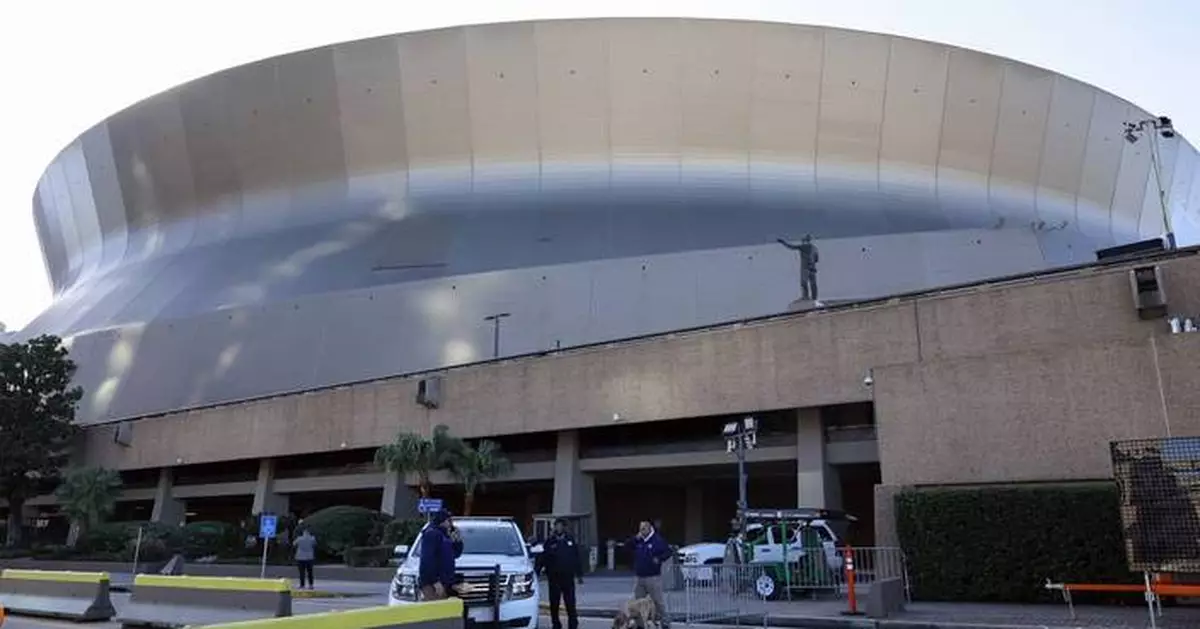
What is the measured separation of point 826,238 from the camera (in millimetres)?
44406

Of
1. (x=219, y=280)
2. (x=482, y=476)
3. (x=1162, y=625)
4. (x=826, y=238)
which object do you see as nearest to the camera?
(x=1162, y=625)

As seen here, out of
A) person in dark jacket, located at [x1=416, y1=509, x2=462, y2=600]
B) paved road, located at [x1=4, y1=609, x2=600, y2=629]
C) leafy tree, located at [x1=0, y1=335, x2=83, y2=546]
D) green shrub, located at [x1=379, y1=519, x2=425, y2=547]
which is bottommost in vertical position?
paved road, located at [x1=4, y1=609, x2=600, y2=629]

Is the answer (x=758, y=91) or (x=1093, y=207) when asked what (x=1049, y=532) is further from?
(x=1093, y=207)

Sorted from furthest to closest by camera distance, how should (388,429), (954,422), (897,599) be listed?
(388,429), (954,422), (897,599)

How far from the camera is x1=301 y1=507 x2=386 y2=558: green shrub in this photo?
105 feet

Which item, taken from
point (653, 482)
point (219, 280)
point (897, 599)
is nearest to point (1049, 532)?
point (897, 599)

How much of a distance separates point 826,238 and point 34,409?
41137 mm

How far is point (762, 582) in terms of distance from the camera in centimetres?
1753

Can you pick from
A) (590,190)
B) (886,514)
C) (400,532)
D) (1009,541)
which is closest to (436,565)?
(1009,541)

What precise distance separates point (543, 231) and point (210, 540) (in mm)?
21197

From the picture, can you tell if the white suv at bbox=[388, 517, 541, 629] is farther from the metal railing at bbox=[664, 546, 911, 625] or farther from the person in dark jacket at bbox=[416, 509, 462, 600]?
the metal railing at bbox=[664, 546, 911, 625]

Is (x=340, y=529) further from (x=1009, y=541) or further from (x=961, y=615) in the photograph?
(x=961, y=615)

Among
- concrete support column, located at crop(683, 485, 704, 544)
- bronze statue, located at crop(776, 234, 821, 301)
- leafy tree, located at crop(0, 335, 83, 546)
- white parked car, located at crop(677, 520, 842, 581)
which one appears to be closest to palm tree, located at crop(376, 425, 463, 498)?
concrete support column, located at crop(683, 485, 704, 544)

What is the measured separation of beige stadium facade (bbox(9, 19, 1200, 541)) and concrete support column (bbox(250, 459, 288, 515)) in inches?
8.9
